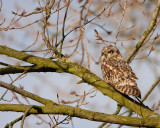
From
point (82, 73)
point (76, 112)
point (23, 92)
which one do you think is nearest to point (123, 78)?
point (82, 73)

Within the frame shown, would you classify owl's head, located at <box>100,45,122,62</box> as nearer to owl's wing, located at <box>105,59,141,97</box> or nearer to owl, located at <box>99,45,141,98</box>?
owl, located at <box>99,45,141,98</box>

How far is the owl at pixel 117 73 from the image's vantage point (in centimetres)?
438

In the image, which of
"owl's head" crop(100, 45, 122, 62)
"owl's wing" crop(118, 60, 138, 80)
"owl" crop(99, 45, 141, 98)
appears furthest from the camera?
"owl's head" crop(100, 45, 122, 62)

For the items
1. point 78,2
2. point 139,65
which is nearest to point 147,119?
point 78,2

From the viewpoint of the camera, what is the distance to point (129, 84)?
15.0 ft

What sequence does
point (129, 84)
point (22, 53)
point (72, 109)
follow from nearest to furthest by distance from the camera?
1. point (72, 109)
2. point (22, 53)
3. point (129, 84)

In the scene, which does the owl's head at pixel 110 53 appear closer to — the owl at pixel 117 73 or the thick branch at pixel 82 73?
the owl at pixel 117 73

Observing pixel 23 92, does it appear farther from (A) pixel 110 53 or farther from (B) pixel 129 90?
(A) pixel 110 53

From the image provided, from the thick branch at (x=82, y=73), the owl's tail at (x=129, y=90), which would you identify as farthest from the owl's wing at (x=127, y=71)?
the thick branch at (x=82, y=73)

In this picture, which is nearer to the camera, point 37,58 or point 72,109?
point 72,109

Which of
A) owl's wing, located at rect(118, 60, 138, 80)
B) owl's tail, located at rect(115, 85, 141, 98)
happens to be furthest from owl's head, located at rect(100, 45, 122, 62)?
owl's tail, located at rect(115, 85, 141, 98)

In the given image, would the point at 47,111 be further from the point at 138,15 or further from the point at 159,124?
the point at 138,15

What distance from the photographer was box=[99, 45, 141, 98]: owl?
4382mm

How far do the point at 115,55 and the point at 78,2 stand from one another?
157 centimetres
